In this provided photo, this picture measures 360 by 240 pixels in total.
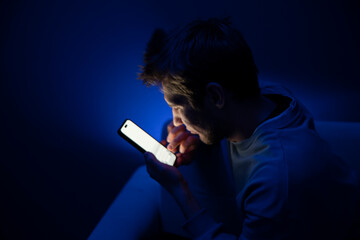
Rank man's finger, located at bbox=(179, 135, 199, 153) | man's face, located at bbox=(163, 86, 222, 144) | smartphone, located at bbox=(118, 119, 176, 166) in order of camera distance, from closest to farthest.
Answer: man's face, located at bbox=(163, 86, 222, 144)
smartphone, located at bbox=(118, 119, 176, 166)
man's finger, located at bbox=(179, 135, 199, 153)

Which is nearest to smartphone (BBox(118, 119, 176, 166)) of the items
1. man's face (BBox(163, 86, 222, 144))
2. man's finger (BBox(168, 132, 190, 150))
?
man's finger (BBox(168, 132, 190, 150))

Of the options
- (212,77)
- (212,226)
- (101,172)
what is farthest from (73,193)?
(212,77)

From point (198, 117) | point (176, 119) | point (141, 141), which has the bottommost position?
point (141, 141)

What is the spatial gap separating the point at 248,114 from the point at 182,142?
0.33 m

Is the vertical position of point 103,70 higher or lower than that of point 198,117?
lower

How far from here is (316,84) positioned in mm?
1089

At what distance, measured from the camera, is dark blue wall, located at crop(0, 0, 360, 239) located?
97cm

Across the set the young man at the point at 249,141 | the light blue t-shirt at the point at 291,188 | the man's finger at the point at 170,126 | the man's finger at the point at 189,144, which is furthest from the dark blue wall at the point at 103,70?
the light blue t-shirt at the point at 291,188

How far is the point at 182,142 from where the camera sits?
0.98m

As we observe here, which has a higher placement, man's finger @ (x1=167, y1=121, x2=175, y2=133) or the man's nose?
the man's nose

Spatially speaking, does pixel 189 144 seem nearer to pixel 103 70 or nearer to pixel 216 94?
pixel 216 94

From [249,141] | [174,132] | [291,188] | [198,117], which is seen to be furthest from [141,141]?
[291,188]

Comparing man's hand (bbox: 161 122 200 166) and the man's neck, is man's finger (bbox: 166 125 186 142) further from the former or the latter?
the man's neck

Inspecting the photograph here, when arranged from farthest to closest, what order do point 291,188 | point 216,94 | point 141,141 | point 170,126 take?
point 170,126 → point 141,141 → point 216,94 → point 291,188
